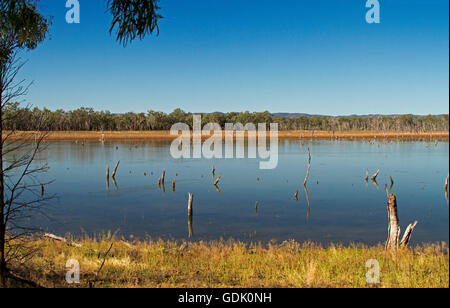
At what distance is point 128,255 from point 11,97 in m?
5.87

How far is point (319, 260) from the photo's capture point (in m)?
10.3

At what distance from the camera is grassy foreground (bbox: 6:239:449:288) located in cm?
770

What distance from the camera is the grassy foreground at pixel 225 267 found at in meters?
7.70

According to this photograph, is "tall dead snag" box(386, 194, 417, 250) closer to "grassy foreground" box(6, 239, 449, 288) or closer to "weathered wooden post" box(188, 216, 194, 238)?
"grassy foreground" box(6, 239, 449, 288)

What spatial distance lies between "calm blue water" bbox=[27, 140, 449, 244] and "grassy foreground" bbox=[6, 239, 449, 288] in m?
4.62

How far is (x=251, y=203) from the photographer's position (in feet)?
75.5

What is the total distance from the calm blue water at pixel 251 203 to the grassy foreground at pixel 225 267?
4623 millimetres

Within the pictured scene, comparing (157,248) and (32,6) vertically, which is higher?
(32,6)

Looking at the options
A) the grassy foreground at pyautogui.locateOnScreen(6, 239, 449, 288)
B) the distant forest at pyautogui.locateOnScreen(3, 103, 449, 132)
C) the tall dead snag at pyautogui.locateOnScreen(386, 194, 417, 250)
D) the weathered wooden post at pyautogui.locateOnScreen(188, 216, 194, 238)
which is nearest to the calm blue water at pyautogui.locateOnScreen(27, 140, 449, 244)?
the weathered wooden post at pyautogui.locateOnScreen(188, 216, 194, 238)

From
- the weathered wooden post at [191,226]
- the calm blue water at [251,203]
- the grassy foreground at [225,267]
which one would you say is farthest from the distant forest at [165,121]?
the grassy foreground at [225,267]

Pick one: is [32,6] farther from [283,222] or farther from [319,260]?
[283,222]

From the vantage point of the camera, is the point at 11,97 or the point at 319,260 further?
the point at 319,260
